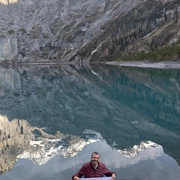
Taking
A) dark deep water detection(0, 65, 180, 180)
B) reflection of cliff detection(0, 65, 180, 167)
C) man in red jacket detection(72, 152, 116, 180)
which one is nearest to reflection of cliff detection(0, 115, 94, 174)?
dark deep water detection(0, 65, 180, 180)

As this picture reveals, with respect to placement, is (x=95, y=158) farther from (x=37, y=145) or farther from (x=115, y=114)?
(x=115, y=114)

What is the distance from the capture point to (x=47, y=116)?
34969mm

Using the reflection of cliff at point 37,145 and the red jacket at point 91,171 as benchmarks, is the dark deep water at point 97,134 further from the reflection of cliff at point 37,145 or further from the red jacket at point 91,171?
the red jacket at point 91,171

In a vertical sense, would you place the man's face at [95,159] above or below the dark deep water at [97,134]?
above

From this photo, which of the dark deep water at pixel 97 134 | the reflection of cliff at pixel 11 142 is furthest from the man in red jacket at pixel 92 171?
the reflection of cliff at pixel 11 142

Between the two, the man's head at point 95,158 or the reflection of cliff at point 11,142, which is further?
the reflection of cliff at point 11,142

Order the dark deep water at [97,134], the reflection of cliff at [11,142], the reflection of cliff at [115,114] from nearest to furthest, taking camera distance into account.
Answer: the dark deep water at [97,134] < the reflection of cliff at [11,142] < the reflection of cliff at [115,114]

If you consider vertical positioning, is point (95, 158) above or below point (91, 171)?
above

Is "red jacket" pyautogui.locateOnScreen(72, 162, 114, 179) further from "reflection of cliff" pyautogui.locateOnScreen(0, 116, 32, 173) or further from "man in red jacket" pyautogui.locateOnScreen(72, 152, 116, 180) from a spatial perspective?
"reflection of cliff" pyautogui.locateOnScreen(0, 116, 32, 173)

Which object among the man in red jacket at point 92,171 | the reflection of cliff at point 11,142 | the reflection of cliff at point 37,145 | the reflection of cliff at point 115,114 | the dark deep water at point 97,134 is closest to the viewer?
the man in red jacket at point 92,171

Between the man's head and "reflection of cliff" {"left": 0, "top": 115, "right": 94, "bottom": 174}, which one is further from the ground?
the man's head

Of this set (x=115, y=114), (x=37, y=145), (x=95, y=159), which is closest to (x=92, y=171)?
(x=95, y=159)

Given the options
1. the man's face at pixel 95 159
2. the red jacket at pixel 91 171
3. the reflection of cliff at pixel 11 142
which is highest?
the man's face at pixel 95 159

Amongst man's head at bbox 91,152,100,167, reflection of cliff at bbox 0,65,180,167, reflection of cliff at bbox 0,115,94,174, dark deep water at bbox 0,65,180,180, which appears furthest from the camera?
reflection of cliff at bbox 0,65,180,167
